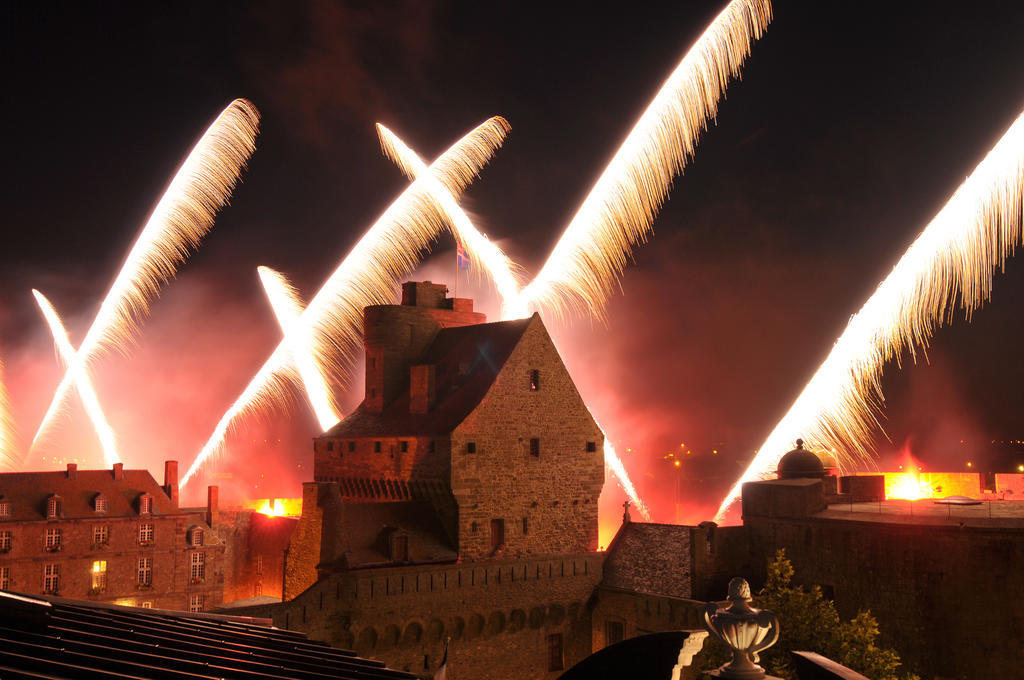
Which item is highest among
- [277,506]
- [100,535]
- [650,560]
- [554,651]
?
[277,506]

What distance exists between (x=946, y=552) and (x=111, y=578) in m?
37.2

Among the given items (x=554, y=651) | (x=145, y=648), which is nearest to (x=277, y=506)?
(x=554, y=651)

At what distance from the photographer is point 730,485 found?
107375 millimetres

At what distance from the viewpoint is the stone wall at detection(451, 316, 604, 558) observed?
42.4m

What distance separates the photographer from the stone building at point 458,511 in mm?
38969

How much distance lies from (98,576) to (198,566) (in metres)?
5.25

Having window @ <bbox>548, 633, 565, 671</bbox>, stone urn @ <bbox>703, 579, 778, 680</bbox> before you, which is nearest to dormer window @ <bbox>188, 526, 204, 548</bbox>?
window @ <bbox>548, 633, 565, 671</bbox>

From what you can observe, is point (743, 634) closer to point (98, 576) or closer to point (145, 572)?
point (98, 576)

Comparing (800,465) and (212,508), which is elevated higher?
(800,465)

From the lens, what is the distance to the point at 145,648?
12711mm

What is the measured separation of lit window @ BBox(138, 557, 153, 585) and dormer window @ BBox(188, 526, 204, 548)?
2329 mm

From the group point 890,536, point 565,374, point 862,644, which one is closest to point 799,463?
point 890,536

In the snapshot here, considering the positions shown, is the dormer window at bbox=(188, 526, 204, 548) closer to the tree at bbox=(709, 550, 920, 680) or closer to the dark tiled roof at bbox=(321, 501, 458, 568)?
the dark tiled roof at bbox=(321, 501, 458, 568)

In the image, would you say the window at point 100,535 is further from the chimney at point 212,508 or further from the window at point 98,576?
the chimney at point 212,508
